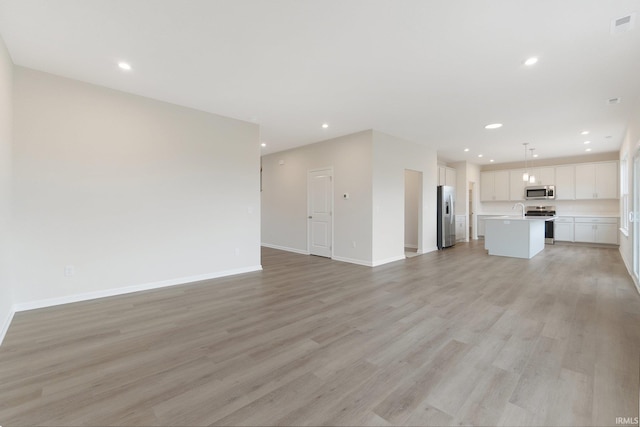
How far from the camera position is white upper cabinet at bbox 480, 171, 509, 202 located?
9.95m

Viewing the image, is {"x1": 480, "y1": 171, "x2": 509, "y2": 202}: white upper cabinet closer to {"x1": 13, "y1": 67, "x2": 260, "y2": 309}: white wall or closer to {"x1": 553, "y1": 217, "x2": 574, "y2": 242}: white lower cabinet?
{"x1": 553, "y1": 217, "x2": 574, "y2": 242}: white lower cabinet

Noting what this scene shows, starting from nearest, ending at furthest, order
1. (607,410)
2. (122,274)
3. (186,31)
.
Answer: (607,410) → (186,31) → (122,274)

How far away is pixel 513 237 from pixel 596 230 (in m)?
3.79

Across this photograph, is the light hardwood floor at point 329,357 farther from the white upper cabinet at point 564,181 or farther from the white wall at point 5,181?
the white upper cabinet at point 564,181

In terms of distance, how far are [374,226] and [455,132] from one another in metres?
2.65

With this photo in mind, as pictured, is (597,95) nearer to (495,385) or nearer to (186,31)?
(495,385)

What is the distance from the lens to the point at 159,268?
13.7 feet

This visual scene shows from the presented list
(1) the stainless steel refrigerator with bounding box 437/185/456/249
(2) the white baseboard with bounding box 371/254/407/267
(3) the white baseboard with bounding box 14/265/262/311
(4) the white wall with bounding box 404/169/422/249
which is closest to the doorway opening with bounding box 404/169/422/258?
(4) the white wall with bounding box 404/169/422/249

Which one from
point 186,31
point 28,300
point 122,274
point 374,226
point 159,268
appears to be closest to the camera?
point 186,31

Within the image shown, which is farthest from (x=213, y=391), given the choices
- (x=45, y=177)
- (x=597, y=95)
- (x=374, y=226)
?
(x=597, y=95)

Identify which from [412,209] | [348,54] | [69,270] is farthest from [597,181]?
[69,270]

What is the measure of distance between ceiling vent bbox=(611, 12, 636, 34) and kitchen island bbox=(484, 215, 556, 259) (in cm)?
483

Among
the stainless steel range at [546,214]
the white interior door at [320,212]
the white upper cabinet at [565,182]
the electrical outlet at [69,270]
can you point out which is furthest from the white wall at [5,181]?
the white upper cabinet at [565,182]

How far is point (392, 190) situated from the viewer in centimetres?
620
